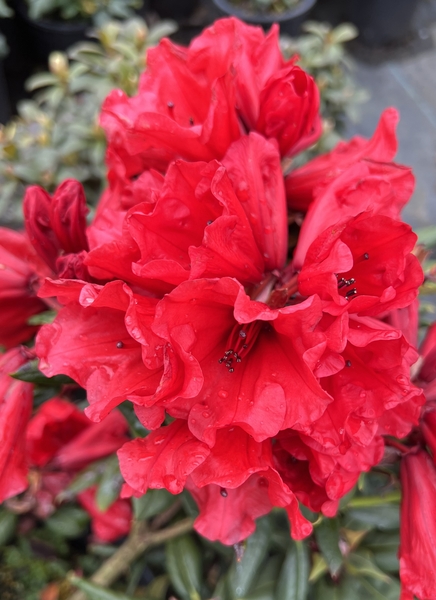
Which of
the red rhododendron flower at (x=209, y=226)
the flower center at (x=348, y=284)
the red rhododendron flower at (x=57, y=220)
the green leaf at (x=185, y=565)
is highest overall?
the red rhododendron flower at (x=209, y=226)

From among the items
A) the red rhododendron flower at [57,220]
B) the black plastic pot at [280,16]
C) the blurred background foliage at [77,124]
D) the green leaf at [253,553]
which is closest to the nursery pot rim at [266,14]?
the black plastic pot at [280,16]

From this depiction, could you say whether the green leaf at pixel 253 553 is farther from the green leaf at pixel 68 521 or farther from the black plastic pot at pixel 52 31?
the black plastic pot at pixel 52 31

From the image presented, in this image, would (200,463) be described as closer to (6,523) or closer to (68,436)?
(68,436)

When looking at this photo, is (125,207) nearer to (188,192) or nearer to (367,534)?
(188,192)

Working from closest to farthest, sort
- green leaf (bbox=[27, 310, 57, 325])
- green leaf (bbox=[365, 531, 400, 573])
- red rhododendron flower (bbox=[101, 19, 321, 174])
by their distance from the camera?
1. red rhododendron flower (bbox=[101, 19, 321, 174])
2. green leaf (bbox=[27, 310, 57, 325])
3. green leaf (bbox=[365, 531, 400, 573])

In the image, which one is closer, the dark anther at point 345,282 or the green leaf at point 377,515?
the dark anther at point 345,282

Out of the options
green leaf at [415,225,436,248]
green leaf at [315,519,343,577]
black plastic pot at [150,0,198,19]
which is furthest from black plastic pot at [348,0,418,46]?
green leaf at [315,519,343,577]

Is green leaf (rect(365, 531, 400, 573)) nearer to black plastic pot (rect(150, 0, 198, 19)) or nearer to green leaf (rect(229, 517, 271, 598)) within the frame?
green leaf (rect(229, 517, 271, 598))
